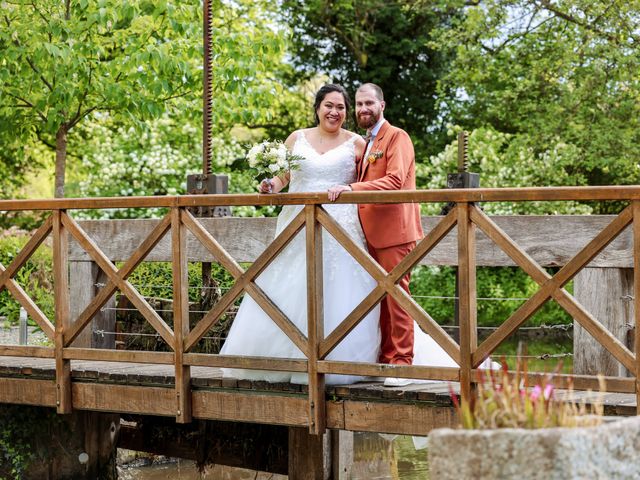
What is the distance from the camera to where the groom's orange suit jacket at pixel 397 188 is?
596 cm

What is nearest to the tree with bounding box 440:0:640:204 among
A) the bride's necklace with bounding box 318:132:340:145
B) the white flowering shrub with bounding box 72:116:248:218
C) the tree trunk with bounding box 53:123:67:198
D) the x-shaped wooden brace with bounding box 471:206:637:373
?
the white flowering shrub with bounding box 72:116:248:218

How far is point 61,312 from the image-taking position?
674 centimetres

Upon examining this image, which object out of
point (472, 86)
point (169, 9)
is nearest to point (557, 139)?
point (472, 86)

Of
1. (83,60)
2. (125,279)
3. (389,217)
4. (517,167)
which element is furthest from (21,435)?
(517,167)

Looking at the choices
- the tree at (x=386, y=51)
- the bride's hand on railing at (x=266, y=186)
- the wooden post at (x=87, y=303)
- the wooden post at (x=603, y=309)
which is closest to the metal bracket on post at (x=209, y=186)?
the wooden post at (x=87, y=303)

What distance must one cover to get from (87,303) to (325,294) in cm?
231

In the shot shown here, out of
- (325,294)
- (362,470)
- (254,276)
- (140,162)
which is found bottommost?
(362,470)

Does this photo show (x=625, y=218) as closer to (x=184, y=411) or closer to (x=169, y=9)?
(x=184, y=411)

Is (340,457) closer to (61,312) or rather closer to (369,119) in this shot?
(61,312)

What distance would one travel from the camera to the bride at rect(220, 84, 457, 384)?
6055 millimetres

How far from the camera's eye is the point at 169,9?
476 inches

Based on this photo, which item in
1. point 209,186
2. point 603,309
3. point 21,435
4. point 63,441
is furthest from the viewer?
point 209,186

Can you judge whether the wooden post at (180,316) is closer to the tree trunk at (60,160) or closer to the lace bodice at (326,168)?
the lace bodice at (326,168)

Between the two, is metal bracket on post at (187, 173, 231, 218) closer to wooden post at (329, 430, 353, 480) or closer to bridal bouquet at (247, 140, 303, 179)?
bridal bouquet at (247, 140, 303, 179)
